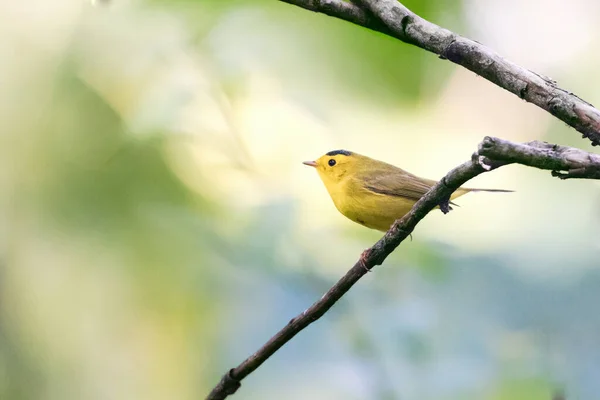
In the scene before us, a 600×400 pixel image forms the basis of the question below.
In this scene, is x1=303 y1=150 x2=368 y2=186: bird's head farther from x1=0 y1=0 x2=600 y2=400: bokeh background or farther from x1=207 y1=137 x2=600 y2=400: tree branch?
x1=207 y1=137 x2=600 y2=400: tree branch

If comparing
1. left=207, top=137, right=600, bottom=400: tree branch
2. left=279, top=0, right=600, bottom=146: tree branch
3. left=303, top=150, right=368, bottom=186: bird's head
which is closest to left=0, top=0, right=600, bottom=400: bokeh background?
left=303, top=150, right=368, bottom=186: bird's head

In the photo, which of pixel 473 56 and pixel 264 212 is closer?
pixel 473 56

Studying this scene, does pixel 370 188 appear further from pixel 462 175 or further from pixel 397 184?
pixel 462 175

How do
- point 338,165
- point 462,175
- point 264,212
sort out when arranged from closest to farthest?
point 462,175
point 338,165
point 264,212

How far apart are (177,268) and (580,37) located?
3.66 ft

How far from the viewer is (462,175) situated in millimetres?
607

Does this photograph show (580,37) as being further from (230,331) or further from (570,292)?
(230,331)

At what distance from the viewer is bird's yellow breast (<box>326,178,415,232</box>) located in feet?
3.68

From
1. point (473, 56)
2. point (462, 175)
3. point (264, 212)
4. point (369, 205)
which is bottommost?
point (264, 212)

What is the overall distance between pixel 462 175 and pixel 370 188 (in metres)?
0.58

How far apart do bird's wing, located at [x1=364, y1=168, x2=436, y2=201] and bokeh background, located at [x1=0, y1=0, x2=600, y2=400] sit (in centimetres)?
31

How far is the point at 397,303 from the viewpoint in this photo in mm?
1487

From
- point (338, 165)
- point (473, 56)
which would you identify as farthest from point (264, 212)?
point (473, 56)

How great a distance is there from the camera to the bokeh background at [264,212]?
1424 millimetres
